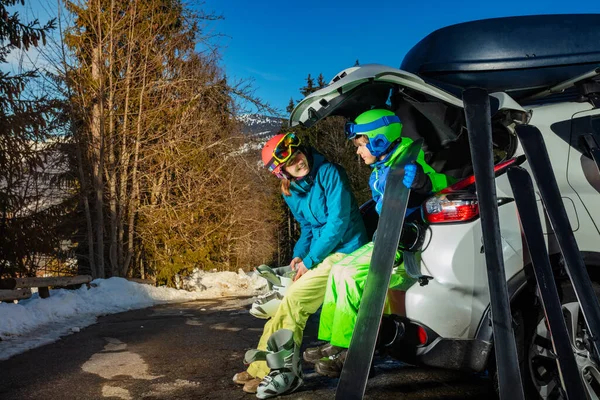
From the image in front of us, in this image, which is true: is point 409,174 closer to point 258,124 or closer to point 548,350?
point 548,350

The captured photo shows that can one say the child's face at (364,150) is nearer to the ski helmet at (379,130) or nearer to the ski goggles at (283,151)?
the ski helmet at (379,130)

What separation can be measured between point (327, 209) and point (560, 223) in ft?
5.77

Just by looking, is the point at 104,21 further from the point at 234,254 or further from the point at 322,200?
the point at 322,200

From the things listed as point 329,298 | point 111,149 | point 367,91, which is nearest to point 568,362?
point 329,298

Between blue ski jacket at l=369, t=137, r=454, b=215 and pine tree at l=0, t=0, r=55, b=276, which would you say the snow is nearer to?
blue ski jacket at l=369, t=137, r=454, b=215

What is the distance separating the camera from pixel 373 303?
299 cm

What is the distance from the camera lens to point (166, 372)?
455cm

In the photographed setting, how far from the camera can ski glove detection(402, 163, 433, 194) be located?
126 inches

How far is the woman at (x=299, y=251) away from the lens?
12.1 feet

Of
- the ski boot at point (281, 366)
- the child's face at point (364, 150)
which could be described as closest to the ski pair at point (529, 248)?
the child's face at point (364, 150)

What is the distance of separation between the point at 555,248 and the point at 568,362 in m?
0.65

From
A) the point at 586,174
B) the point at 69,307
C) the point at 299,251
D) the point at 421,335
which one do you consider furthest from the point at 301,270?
the point at 69,307

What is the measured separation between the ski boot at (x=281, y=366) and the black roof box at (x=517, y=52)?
2117mm

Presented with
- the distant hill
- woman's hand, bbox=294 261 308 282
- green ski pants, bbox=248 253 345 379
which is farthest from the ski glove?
the distant hill
